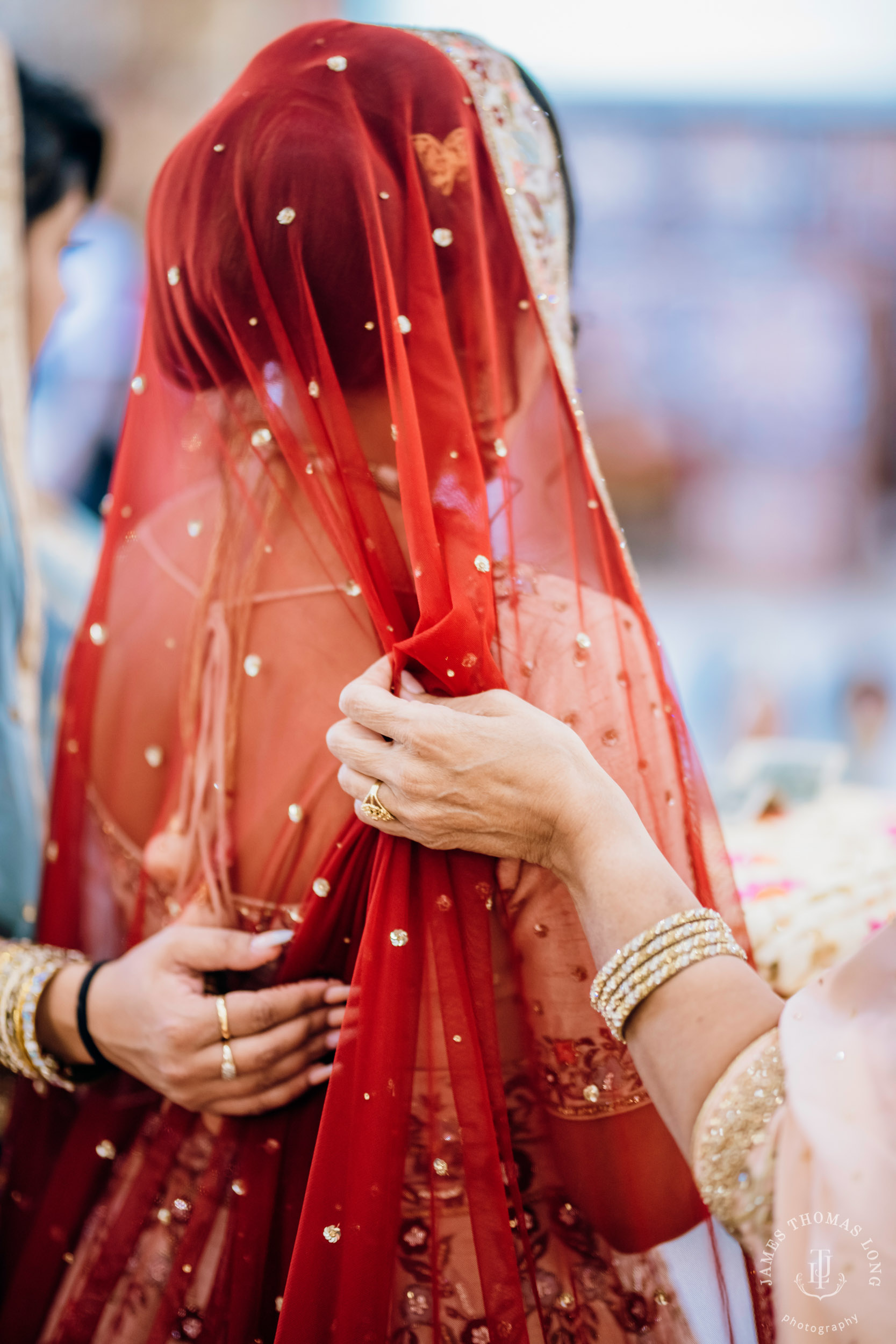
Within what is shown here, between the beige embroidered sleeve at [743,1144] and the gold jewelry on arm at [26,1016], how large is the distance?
58 cm

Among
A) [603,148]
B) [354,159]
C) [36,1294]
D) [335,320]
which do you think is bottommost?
[36,1294]

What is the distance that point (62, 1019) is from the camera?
787 mm

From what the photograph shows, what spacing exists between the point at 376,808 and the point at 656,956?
20 centimetres

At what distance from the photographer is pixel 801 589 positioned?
519cm

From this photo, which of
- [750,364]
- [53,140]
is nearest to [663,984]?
[53,140]

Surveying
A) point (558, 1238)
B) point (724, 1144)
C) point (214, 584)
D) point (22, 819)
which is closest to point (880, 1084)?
point (724, 1144)

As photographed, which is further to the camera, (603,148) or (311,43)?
(603,148)

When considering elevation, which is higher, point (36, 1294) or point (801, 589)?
point (801, 589)

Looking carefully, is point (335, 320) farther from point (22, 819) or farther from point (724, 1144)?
point (22, 819)

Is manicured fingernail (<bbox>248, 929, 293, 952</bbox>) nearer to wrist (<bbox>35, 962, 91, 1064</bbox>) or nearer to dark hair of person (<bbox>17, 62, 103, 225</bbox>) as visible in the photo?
wrist (<bbox>35, 962, 91, 1064</bbox>)

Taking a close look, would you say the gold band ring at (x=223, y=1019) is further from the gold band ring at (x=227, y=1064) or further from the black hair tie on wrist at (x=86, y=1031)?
the black hair tie on wrist at (x=86, y=1031)

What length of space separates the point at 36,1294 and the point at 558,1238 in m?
0.51
